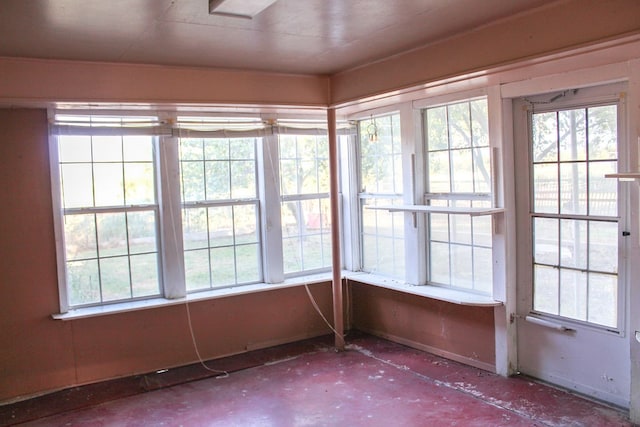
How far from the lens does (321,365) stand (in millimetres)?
4355

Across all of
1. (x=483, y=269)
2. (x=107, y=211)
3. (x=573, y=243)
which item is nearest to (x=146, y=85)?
(x=107, y=211)

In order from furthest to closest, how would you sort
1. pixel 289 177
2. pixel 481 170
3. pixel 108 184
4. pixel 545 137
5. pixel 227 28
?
1. pixel 289 177
2. pixel 108 184
3. pixel 481 170
4. pixel 545 137
5. pixel 227 28

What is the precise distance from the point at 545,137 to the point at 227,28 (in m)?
2.27

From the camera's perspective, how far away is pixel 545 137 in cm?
364

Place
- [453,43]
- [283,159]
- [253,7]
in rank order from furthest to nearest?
1. [283,159]
2. [453,43]
3. [253,7]

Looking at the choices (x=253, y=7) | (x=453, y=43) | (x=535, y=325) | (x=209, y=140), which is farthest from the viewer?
(x=209, y=140)

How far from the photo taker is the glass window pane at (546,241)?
3633 millimetres

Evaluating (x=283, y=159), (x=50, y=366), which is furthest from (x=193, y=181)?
(x=50, y=366)

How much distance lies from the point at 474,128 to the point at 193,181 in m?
2.40

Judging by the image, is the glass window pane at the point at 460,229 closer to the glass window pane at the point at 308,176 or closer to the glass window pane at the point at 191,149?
the glass window pane at the point at 308,176

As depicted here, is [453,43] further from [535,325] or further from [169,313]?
[169,313]

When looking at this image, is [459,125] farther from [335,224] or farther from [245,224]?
[245,224]

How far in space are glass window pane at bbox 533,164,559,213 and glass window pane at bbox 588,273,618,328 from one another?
53 centimetres

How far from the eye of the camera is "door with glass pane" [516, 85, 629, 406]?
330cm
